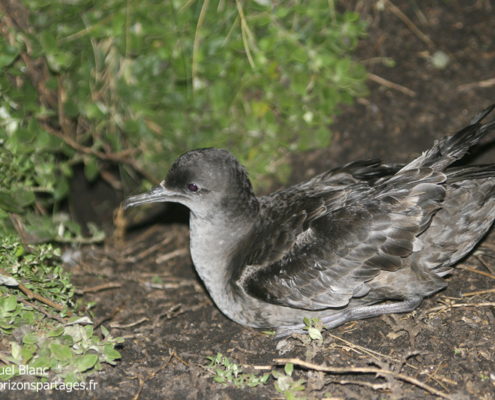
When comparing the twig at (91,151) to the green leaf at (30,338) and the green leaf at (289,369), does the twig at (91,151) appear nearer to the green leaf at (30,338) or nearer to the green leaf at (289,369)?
the green leaf at (30,338)

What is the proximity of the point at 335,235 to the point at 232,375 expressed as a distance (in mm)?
1280

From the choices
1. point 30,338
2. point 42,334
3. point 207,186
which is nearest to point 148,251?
point 207,186

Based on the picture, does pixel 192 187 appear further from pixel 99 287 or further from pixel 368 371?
pixel 368 371

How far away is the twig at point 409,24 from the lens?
6.22m

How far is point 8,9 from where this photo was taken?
5000 millimetres

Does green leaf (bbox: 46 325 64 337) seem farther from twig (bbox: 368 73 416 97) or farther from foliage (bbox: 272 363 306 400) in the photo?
twig (bbox: 368 73 416 97)

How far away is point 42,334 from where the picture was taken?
3.58 meters

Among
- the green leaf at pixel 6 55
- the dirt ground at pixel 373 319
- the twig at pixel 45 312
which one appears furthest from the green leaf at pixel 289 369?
the green leaf at pixel 6 55

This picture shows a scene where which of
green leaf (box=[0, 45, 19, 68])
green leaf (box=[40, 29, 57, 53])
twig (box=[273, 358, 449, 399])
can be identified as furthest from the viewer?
green leaf (box=[40, 29, 57, 53])

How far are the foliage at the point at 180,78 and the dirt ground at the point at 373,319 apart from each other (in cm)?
44

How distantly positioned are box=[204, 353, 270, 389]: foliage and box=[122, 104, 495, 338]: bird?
551mm

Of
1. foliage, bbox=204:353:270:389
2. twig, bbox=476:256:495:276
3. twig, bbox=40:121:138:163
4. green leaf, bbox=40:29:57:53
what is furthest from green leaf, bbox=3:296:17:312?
twig, bbox=476:256:495:276

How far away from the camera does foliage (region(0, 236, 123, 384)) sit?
3348 mm

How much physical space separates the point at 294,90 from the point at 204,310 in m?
2.84
